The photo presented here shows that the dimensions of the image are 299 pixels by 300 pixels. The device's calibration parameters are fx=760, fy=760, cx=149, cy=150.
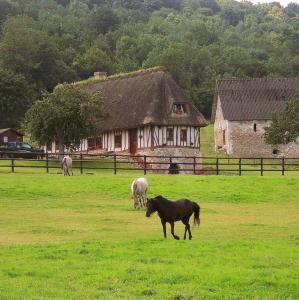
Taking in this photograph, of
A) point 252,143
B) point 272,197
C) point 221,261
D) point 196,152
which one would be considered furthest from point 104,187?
point 252,143

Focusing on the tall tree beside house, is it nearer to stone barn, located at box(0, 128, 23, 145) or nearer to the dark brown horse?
stone barn, located at box(0, 128, 23, 145)

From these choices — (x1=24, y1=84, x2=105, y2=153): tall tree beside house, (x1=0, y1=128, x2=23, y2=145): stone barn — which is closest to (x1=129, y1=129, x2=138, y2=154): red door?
(x1=24, y1=84, x2=105, y2=153): tall tree beside house

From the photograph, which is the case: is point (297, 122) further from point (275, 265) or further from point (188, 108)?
point (275, 265)

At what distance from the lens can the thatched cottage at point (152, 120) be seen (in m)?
55.9

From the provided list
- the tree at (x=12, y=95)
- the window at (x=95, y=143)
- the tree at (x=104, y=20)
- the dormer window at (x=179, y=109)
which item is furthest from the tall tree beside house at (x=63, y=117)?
the tree at (x=104, y=20)

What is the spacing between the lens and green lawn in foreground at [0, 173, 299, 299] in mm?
11883

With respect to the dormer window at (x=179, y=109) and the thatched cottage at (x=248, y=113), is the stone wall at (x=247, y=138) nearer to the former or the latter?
the thatched cottage at (x=248, y=113)

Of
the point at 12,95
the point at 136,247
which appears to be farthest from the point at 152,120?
the point at 136,247

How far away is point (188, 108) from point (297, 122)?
16.1m

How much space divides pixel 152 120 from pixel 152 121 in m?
0.10

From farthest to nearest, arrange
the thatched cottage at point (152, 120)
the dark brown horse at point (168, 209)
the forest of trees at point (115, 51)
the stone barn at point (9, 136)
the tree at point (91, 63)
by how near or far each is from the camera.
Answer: the tree at point (91, 63)
the forest of trees at point (115, 51)
the stone barn at point (9, 136)
the thatched cottage at point (152, 120)
the dark brown horse at point (168, 209)

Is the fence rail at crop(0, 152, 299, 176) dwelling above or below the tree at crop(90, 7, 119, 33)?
below

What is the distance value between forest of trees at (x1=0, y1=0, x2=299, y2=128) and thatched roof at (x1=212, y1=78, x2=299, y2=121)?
19.1m

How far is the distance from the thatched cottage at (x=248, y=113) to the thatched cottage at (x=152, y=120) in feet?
51.7
